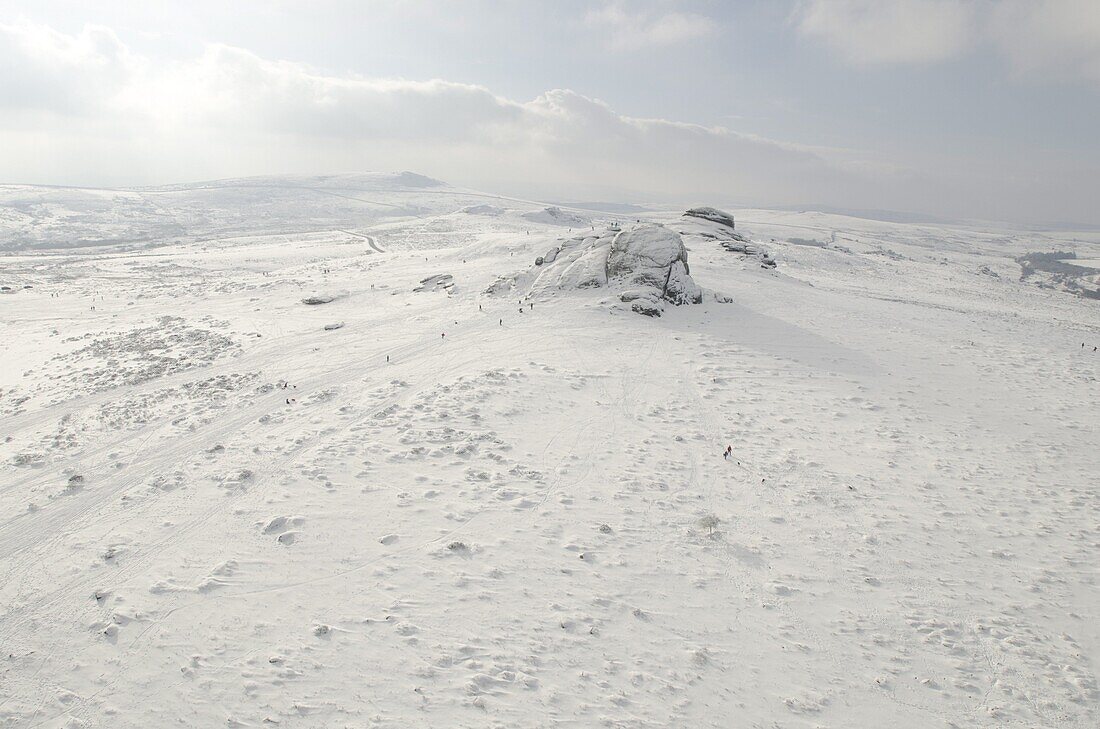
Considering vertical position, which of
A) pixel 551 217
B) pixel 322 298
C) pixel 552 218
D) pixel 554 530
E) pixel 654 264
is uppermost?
pixel 551 217

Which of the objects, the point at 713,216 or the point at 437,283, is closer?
the point at 437,283

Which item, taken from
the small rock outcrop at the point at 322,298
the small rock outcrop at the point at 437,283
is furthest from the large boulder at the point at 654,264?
the small rock outcrop at the point at 322,298

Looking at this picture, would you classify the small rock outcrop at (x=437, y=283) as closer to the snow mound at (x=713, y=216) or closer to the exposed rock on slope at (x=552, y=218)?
the snow mound at (x=713, y=216)

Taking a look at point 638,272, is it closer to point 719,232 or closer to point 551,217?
point 719,232

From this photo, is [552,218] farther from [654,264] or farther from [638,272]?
[638,272]

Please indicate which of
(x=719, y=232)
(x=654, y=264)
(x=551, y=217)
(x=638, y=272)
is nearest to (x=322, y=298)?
(x=638, y=272)

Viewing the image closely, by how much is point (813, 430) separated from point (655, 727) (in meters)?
11.2

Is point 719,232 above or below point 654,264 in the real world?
above

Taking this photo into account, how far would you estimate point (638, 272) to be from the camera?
28.6 metres

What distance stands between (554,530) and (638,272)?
2030 cm

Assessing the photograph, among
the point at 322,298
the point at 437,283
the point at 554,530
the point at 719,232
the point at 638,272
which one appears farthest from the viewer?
the point at 719,232

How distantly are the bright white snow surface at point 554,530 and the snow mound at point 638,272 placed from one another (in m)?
3.65

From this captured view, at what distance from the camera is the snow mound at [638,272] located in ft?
90.7

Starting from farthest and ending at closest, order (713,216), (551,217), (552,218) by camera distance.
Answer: (551,217) < (552,218) < (713,216)
